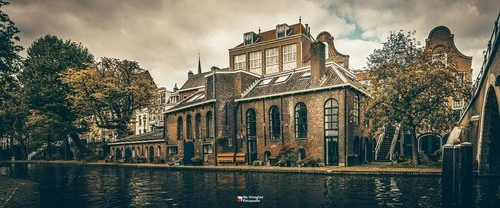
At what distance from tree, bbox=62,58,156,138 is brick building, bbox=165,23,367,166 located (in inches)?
252

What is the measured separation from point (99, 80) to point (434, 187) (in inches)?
1495

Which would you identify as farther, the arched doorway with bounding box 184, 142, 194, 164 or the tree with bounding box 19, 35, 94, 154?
the tree with bounding box 19, 35, 94, 154

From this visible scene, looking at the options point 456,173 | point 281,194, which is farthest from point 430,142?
point 456,173

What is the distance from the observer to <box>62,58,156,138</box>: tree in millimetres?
39781

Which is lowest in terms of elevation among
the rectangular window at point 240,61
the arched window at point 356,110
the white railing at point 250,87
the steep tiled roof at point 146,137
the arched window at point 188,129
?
the steep tiled roof at point 146,137

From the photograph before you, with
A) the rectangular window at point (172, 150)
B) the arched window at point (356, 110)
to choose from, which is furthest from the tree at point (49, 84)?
the arched window at point (356, 110)

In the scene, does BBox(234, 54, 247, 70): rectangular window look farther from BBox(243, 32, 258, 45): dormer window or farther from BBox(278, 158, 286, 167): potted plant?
BBox(278, 158, 286, 167): potted plant

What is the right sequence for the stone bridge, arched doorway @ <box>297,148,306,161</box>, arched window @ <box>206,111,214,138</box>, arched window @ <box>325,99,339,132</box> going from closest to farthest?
the stone bridge → arched window @ <box>325,99,339,132</box> → arched doorway @ <box>297,148,306,161</box> → arched window @ <box>206,111,214,138</box>

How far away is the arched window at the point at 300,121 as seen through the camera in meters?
28.9

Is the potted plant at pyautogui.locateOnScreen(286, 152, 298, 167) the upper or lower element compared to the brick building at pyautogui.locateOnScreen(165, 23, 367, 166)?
lower

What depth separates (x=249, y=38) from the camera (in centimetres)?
4666

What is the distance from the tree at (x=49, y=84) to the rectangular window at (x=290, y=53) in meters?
25.9

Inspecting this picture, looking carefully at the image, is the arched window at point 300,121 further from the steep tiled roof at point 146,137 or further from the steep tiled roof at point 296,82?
the steep tiled roof at point 146,137

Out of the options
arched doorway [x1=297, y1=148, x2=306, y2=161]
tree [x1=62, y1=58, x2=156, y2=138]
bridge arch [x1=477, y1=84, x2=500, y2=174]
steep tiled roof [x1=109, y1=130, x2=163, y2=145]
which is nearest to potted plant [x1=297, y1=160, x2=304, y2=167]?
arched doorway [x1=297, y1=148, x2=306, y2=161]
